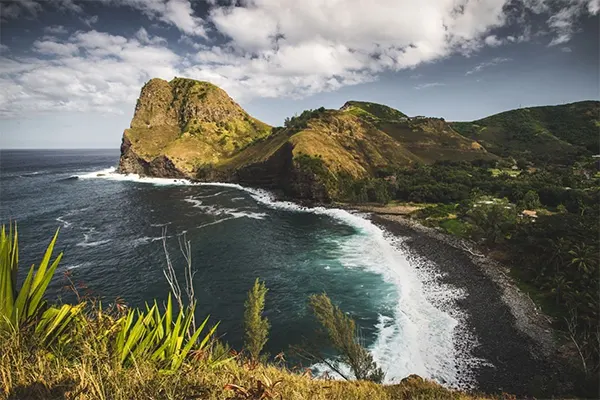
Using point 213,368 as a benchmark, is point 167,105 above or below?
above

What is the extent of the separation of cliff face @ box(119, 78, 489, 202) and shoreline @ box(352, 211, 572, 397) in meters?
46.1

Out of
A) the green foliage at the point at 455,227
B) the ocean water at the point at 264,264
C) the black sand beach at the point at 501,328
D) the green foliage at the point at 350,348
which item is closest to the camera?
the green foliage at the point at 350,348

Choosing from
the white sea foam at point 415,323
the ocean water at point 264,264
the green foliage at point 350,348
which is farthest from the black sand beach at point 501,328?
the green foliage at point 350,348

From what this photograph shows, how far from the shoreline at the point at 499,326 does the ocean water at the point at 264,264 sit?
216cm

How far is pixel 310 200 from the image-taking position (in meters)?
90.6

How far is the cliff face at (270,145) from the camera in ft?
330

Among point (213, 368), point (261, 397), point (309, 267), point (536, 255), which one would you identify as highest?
point (261, 397)

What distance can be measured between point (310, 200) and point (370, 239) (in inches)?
1341

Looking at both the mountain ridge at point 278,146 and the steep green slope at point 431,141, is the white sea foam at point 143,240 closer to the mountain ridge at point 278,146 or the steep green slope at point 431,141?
the mountain ridge at point 278,146

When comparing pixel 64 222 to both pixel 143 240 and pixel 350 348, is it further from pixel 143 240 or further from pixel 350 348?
pixel 350 348

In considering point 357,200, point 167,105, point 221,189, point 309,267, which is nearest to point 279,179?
point 221,189

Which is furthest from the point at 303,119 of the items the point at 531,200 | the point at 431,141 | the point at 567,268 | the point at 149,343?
the point at 149,343

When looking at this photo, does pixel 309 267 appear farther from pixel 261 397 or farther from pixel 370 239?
pixel 261 397

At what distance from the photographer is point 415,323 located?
3303 cm
